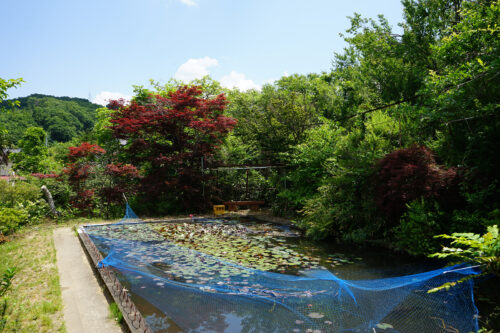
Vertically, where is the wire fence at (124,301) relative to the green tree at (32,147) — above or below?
below

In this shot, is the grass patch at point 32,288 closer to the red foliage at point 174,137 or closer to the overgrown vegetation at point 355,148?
the overgrown vegetation at point 355,148

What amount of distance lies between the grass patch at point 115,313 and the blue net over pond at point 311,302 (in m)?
0.47

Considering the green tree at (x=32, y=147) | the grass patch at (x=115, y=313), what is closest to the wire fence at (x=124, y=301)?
the grass patch at (x=115, y=313)

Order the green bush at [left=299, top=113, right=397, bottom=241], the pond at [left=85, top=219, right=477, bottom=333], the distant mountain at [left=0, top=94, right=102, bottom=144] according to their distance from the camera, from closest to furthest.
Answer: the pond at [left=85, top=219, right=477, bottom=333], the green bush at [left=299, top=113, right=397, bottom=241], the distant mountain at [left=0, top=94, right=102, bottom=144]

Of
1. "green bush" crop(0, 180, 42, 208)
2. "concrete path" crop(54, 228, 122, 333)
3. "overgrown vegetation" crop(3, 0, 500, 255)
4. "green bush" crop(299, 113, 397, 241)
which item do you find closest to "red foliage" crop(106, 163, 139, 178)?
"overgrown vegetation" crop(3, 0, 500, 255)

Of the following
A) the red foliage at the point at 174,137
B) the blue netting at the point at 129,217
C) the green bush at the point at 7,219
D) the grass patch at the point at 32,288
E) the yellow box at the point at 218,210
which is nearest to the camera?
the grass patch at the point at 32,288

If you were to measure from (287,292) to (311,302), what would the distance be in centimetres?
32

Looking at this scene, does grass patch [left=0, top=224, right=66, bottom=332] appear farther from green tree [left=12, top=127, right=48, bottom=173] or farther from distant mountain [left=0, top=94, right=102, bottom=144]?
distant mountain [left=0, top=94, right=102, bottom=144]

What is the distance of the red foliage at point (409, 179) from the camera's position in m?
5.37

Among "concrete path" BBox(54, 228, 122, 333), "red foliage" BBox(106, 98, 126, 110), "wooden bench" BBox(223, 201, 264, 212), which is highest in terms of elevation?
"red foliage" BBox(106, 98, 126, 110)

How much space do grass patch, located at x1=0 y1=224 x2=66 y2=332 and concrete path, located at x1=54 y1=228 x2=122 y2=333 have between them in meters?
0.10

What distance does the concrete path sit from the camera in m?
3.08

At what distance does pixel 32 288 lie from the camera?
402 cm

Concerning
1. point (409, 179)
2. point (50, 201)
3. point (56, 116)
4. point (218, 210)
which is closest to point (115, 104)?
point (50, 201)
